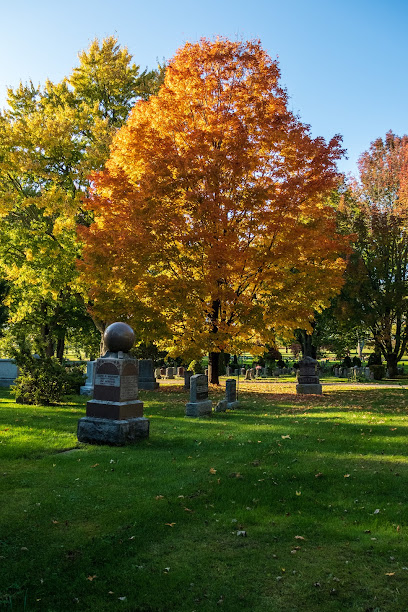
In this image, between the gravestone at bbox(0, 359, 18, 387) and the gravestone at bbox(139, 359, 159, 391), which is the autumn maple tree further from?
the gravestone at bbox(0, 359, 18, 387)

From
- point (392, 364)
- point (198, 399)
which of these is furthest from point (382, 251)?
point (198, 399)

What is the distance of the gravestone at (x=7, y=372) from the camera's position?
21292mm

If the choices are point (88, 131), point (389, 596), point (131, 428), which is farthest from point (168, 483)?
point (88, 131)

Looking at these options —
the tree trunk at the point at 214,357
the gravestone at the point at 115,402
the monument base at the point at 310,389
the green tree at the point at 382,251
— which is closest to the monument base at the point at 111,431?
the gravestone at the point at 115,402

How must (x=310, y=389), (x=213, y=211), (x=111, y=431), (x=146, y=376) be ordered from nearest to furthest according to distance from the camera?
(x=111, y=431), (x=213, y=211), (x=310, y=389), (x=146, y=376)

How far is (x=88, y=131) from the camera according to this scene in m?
23.8

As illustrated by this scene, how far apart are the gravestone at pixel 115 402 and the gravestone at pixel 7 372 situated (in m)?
13.4

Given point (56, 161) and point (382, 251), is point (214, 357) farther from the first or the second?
point (382, 251)

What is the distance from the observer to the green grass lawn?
3854mm

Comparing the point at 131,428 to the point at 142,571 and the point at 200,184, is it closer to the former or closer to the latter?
the point at 142,571

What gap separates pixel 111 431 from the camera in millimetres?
9172

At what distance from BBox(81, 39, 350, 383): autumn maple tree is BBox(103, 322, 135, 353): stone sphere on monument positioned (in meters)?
5.52

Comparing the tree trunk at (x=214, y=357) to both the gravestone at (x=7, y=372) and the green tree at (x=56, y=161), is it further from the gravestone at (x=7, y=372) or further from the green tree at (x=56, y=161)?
the gravestone at (x=7, y=372)

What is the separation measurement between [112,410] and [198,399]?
13.1 feet
